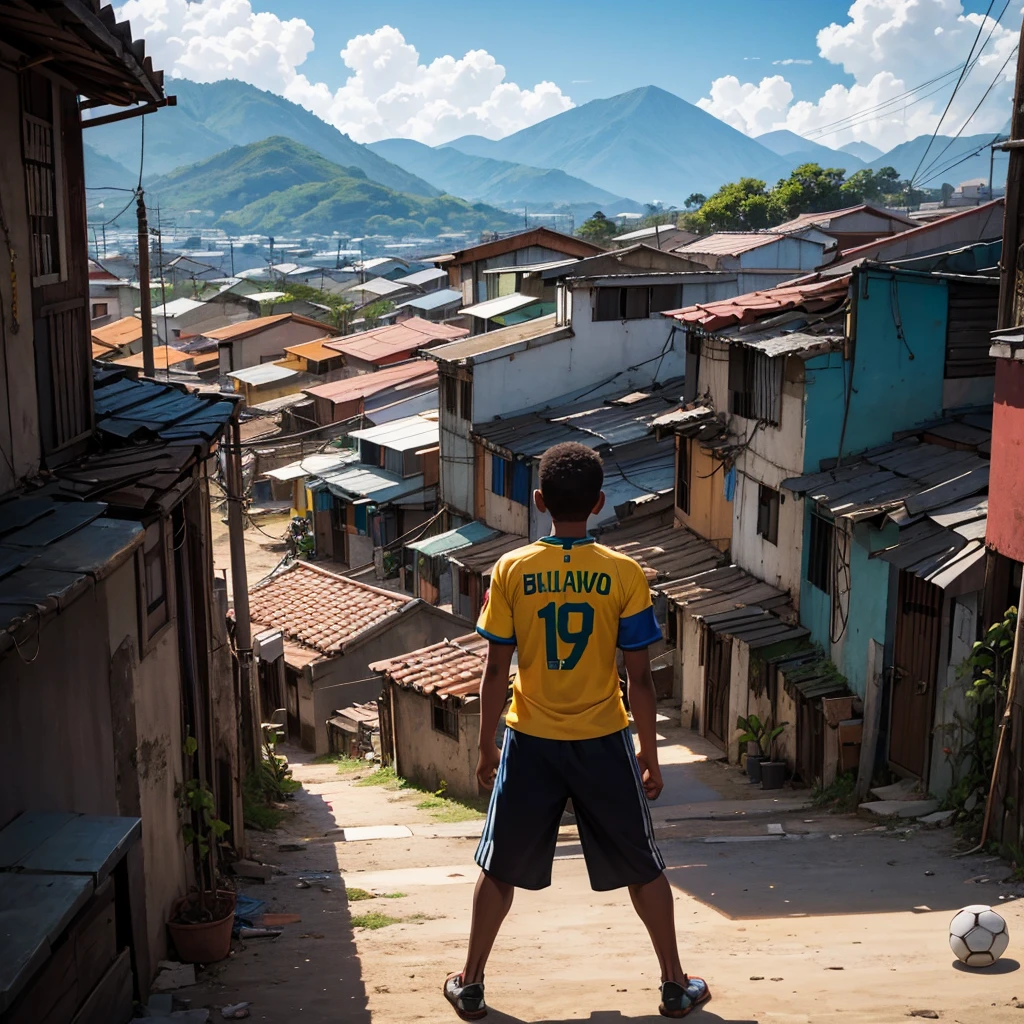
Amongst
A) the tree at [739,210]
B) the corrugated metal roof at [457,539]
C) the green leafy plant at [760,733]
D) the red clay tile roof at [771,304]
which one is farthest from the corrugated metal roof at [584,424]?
the tree at [739,210]

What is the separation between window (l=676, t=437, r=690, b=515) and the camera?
73.8ft

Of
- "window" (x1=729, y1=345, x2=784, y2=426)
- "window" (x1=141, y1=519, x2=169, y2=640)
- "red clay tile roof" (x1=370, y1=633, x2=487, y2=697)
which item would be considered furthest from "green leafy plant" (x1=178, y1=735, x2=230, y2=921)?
"window" (x1=729, y1=345, x2=784, y2=426)

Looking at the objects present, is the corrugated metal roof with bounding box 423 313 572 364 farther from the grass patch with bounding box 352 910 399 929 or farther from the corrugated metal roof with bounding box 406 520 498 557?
the grass patch with bounding box 352 910 399 929

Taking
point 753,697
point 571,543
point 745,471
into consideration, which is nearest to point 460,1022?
point 571,543

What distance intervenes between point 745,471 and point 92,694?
14458 millimetres

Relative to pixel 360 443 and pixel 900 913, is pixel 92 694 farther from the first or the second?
pixel 360 443

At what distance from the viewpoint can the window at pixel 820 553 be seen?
1656 cm

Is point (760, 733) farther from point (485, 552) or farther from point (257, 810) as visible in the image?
point (485, 552)

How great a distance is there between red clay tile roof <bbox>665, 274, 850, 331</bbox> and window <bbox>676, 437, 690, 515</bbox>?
9.53ft

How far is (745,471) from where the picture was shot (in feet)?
64.8

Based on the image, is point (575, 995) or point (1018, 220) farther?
point (1018, 220)

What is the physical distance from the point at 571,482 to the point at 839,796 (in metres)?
10.8

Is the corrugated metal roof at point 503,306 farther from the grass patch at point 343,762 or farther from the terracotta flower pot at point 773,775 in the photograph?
the terracotta flower pot at point 773,775

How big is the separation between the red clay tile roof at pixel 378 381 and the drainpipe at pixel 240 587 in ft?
81.3
